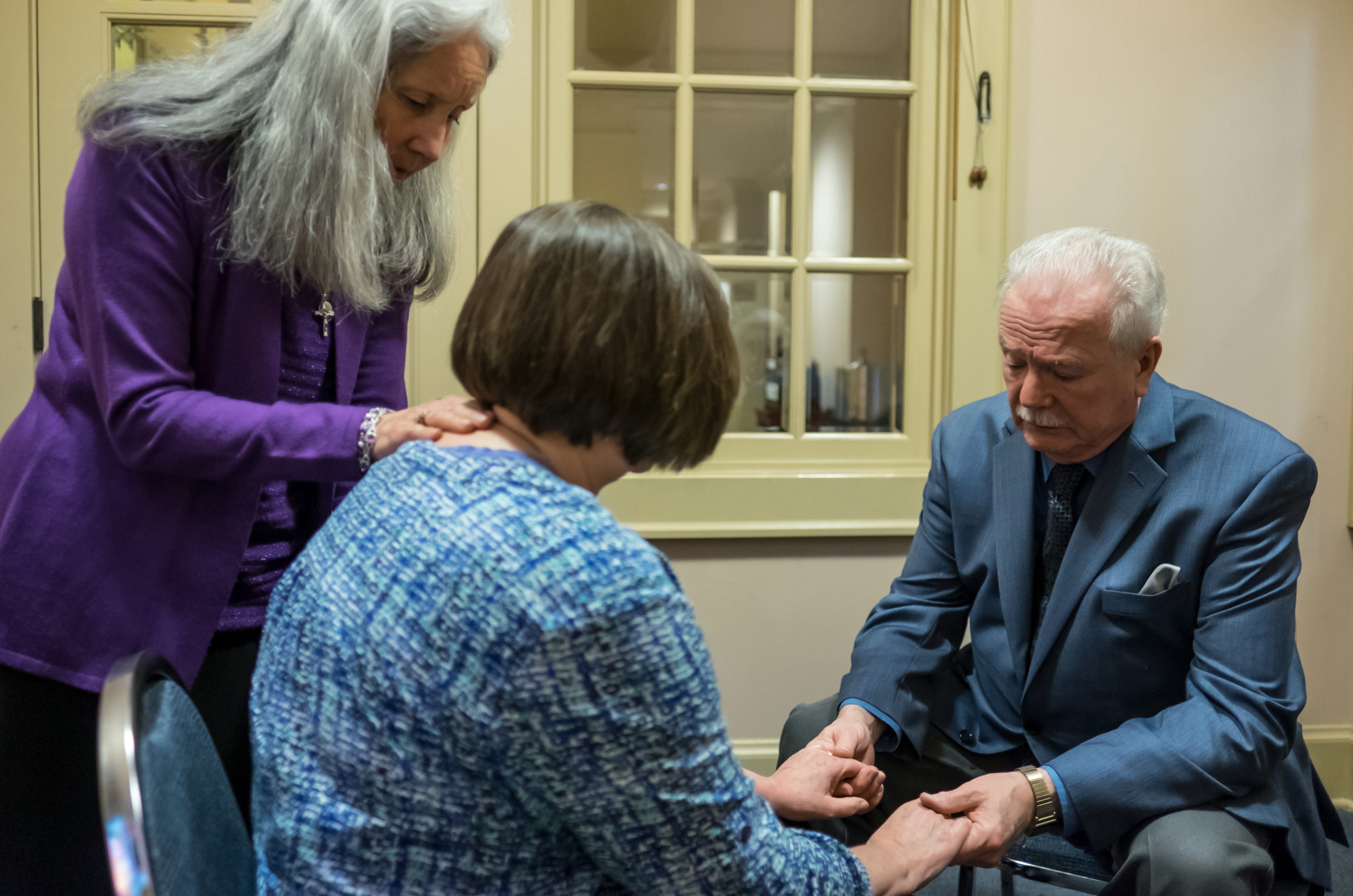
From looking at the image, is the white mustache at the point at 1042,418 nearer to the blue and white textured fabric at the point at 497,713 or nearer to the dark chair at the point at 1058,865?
→ the dark chair at the point at 1058,865

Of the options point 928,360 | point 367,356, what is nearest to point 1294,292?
point 928,360

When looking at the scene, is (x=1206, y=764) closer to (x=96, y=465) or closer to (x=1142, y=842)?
(x=1142, y=842)

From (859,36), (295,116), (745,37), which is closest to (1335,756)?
(859,36)

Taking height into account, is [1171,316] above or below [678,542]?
above

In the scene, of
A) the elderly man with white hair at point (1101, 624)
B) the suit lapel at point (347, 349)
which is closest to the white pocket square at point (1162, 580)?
the elderly man with white hair at point (1101, 624)

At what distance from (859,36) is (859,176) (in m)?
0.35

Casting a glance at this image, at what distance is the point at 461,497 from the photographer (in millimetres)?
702

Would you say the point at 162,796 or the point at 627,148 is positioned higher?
the point at 627,148

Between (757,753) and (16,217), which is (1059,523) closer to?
(757,753)

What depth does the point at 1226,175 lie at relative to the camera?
254 centimetres

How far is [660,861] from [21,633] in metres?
0.75

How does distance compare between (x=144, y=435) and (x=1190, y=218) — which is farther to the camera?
(x=1190, y=218)

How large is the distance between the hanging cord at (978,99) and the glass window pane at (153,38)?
1749 mm

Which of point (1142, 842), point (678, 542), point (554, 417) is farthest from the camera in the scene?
point (678, 542)
